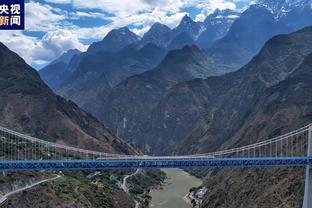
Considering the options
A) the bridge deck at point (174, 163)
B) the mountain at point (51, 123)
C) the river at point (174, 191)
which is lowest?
the river at point (174, 191)

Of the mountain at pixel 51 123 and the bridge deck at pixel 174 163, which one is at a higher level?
the bridge deck at pixel 174 163

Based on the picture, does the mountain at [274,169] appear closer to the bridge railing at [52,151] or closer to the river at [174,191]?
the bridge railing at [52,151]

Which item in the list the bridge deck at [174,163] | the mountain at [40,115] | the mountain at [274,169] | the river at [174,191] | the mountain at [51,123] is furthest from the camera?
the mountain at [40,115]

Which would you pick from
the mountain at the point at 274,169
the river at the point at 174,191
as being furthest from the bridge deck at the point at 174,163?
the river at the point at 174,191

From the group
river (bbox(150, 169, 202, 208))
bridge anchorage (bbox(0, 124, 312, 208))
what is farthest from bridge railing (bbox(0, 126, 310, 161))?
river (bbox(150, 169, 202, 208))

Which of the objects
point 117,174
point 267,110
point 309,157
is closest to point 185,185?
point 117,174

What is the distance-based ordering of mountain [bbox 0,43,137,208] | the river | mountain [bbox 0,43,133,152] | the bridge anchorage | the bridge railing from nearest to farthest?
the bridge anchorage → the bridge railing → mountain [bbox 0,43,137,208] → the river → mountain [bbox 0,43,133,152]

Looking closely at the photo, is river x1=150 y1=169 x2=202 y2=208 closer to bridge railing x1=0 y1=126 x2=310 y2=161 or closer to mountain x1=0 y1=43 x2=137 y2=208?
mountain x1=0 y1=43 x2=137 y2=208

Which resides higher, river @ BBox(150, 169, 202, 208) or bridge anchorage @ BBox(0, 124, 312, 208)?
bridge anchorage @ BBox(0, 124, 312, 208)

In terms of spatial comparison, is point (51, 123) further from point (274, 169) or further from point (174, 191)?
point (274, 169)

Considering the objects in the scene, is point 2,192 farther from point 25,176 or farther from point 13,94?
point 13,94
